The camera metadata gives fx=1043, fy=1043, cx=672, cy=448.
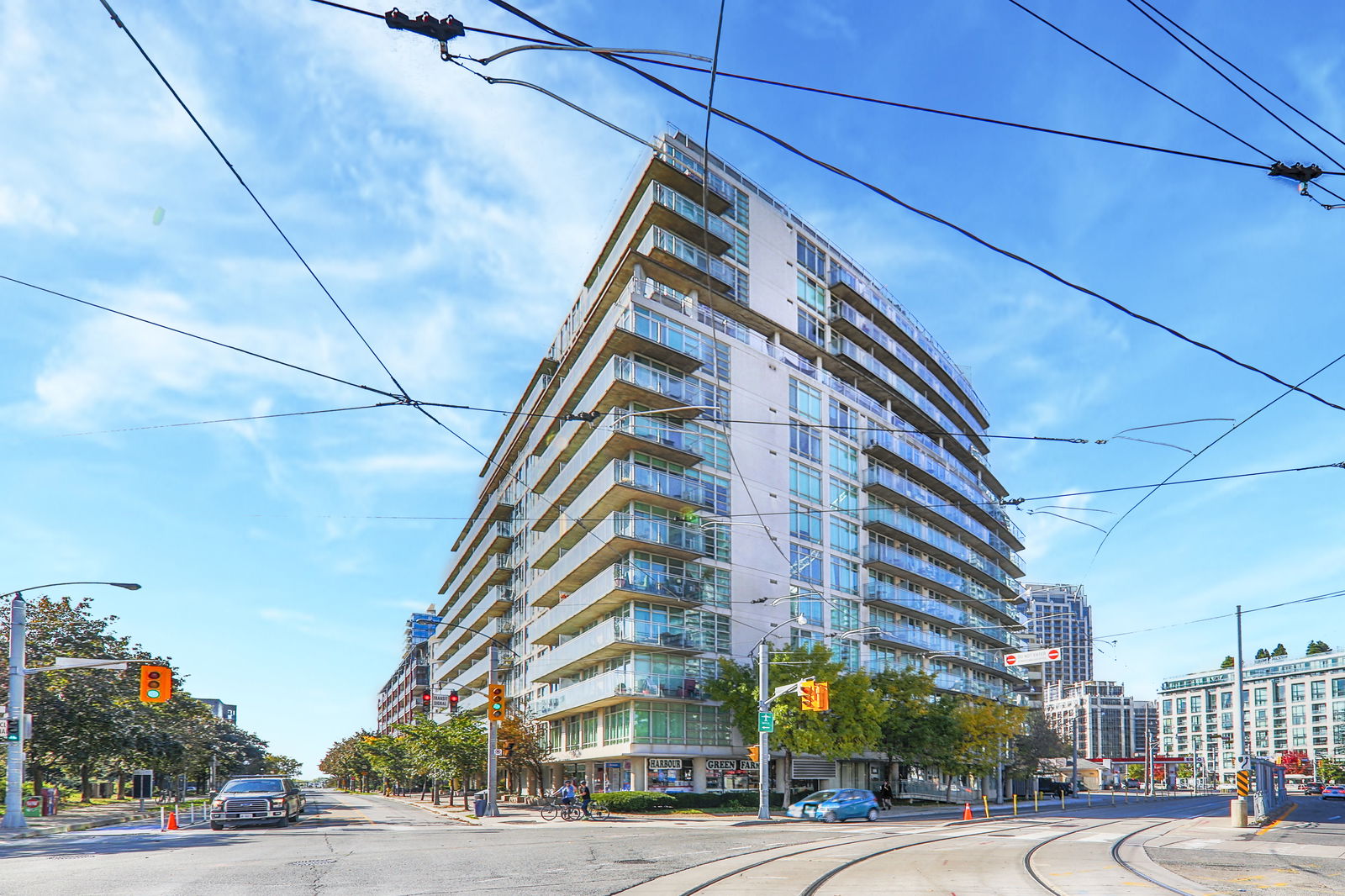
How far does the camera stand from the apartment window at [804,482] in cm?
5838

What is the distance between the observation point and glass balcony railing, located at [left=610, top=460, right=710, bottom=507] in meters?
49.6

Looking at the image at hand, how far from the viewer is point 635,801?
44500 mm

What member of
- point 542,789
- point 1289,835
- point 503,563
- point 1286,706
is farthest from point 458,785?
point 1286,706

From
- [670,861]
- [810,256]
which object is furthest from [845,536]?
[670,861]

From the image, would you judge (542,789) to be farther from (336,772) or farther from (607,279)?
(336,772)

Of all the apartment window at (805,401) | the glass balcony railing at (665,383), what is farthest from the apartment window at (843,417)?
the glass balcony railing at (665,383)

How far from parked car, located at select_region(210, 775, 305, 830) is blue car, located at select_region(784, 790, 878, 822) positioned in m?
Result: 19.3

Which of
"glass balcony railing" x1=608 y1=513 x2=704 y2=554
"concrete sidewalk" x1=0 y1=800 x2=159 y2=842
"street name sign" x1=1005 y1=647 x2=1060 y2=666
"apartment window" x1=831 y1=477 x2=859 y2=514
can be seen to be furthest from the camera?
"apartment window" x1=831 y1=477 x2=859 y2=514

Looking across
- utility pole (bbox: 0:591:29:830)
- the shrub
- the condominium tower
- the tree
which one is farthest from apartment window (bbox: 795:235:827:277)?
utility pole (bbox: 0:591:29:830)

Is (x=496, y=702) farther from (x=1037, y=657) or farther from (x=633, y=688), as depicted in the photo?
(x=1037, y=657)

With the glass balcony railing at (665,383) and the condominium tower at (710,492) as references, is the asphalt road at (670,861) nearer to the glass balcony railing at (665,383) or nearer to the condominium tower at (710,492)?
the condominium tower at (710,492)

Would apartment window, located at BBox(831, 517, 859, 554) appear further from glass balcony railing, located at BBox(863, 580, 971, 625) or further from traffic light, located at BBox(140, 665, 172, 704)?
traffic light, located at BBox(140, 665, 172, 704)

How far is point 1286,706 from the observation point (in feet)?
602

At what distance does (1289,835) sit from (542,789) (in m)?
40.5
